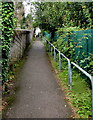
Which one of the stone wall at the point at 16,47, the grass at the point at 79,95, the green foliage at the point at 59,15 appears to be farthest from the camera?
the green foliage at the point at 59,15

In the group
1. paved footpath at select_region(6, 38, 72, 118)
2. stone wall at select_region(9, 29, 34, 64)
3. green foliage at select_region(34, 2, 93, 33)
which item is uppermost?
green foliage at select_region(34, 2, 93, 33)

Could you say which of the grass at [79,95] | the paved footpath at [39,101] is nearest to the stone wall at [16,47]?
the paved footpath at [39,101]

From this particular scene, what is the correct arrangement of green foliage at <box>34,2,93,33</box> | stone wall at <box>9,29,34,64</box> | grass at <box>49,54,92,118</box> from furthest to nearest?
green foliage at <box>34,2,93,33</box> < stone wall at <box>9,29,34,64</box> < grass at <box>49,54,92,118</box>

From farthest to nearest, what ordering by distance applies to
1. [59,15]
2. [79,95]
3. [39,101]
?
[59,15]
[79,95]
[39,101]

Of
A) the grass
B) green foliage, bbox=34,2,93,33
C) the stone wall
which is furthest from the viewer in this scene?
green foliage, bbox=34,2,93,33

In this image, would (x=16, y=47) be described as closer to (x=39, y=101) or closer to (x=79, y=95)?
(x=39, y=101)

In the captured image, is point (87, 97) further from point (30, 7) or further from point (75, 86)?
point (30, 7)

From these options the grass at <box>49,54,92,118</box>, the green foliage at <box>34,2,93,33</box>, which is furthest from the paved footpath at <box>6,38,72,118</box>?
the green foliage at <box>34,2,93,33</box>

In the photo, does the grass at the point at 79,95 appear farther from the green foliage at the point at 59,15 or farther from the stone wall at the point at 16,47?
the green foliage at the point at 59,15

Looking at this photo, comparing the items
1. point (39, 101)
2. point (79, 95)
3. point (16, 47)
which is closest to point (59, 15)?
point (16, 47)

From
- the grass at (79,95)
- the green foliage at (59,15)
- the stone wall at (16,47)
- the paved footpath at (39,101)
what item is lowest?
the paved footpath at (39,101)

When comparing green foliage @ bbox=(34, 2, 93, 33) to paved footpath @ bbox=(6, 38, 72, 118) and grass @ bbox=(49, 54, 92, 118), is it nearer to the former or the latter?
grass @ bbox=(49, 54, 92, 118)

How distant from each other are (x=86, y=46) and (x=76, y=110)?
268 cm

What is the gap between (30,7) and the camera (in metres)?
14.1
